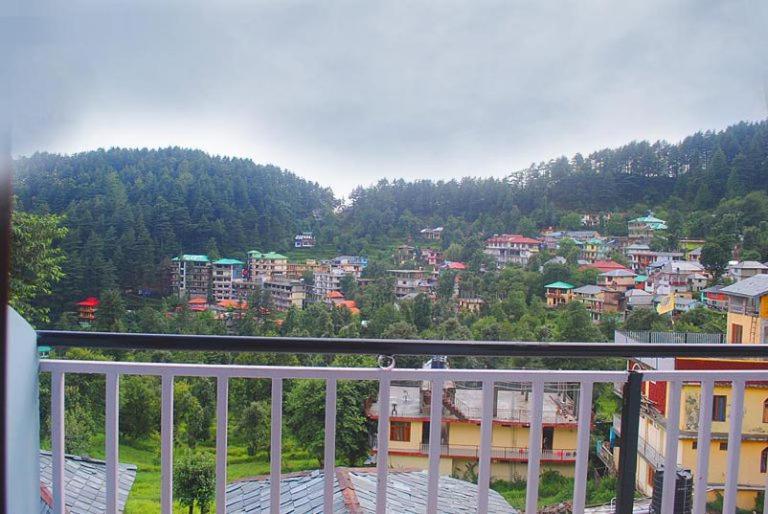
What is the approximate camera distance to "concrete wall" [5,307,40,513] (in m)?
1.44

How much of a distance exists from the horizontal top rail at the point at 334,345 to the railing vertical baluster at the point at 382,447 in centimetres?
11

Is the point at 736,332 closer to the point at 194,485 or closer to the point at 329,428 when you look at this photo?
the point at 329,428

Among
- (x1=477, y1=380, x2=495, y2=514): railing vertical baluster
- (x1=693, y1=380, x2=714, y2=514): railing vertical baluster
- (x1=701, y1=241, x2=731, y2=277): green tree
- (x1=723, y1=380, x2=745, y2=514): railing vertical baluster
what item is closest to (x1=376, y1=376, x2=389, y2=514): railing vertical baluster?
(x1=477, y1=380, x2=495, y2=514): railing vertical baluster

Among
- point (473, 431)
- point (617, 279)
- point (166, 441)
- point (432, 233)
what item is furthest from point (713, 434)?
point (166, 441)

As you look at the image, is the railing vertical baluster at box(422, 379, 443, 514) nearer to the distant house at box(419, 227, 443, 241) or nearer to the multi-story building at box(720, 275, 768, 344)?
the distant house at box(419, 227, 443, 241)

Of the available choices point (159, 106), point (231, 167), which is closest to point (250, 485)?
point (231, 167)

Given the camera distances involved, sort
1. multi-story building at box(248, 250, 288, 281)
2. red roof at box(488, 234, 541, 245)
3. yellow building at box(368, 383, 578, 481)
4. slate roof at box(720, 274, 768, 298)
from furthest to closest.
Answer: red roof at box(488, 234, 541, 245) → multi-story building at box(248, 250, 288, 281) → slate roof at box(720, 274, 768, 298) → yellow building at box(368, 383, 578, 481)

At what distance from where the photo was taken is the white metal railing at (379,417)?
5.02ft

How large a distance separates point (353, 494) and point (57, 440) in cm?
89

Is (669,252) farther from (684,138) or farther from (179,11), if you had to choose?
(179,11)

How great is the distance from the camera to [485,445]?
1566 millimetres

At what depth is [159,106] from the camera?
2703mm

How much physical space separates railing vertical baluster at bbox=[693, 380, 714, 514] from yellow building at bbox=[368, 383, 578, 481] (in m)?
0.40

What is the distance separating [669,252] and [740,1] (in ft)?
4.09
